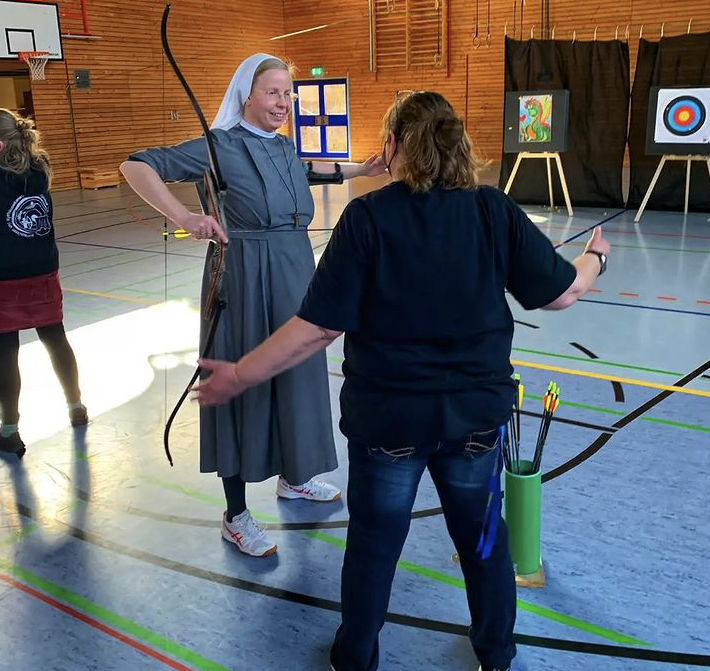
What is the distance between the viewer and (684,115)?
25.3 feet

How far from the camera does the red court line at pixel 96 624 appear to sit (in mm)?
1657

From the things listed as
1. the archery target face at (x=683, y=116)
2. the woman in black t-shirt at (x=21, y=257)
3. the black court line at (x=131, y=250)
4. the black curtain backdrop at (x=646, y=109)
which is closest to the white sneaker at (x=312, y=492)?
the woman in black t-shirt at (x=21, y=257)

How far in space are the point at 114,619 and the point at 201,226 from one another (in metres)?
0.98

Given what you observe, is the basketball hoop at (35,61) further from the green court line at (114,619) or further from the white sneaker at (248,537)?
the white sneaker at (248,537)

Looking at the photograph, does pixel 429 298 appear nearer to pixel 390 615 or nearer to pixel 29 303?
pixel 390 615

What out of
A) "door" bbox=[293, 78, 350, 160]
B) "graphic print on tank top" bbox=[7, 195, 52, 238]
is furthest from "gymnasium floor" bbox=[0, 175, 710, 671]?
"door" bbox=[293, 78, 350, 160]

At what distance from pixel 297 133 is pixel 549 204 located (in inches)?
306

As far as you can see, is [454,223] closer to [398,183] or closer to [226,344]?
[398,183]

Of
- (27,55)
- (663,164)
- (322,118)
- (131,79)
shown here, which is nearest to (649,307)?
(663,164)

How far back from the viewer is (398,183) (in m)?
1.25

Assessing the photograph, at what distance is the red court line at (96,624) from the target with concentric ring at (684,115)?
25.2 feet

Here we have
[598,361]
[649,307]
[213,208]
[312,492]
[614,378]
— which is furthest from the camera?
[649,307]

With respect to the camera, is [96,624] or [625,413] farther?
[625,413]

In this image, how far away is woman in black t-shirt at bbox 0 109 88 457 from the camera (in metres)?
2.59
